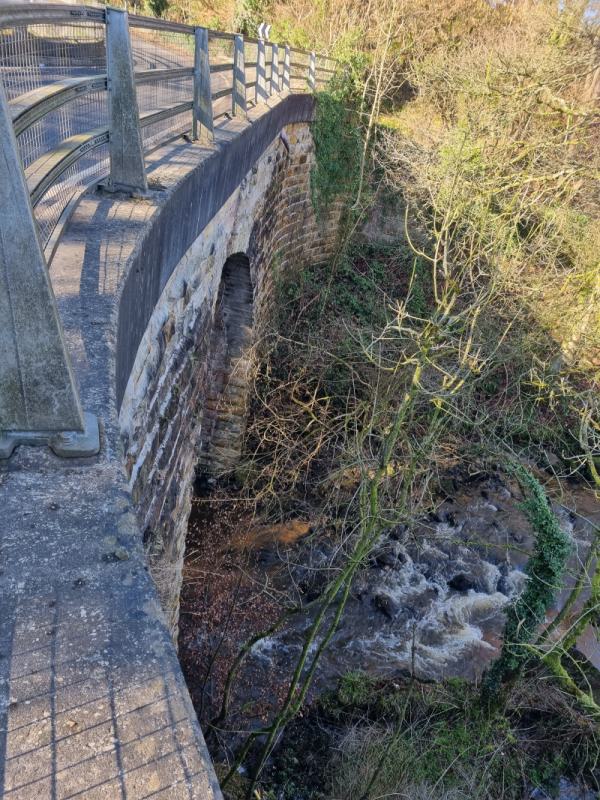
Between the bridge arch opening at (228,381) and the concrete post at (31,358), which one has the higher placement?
the concrete post at (31,358)

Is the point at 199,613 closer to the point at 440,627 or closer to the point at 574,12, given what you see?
the point at 440,627

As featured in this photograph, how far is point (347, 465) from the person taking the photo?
19.6ft

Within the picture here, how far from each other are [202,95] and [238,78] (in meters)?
1.68

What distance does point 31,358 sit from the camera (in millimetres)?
1788

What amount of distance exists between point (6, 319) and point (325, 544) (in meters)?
7.44

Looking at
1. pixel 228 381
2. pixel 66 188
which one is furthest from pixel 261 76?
pixel 66 188

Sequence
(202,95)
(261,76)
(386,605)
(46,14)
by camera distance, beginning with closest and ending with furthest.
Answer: (46,14)
(202,95)
(261,76)
(386,605)

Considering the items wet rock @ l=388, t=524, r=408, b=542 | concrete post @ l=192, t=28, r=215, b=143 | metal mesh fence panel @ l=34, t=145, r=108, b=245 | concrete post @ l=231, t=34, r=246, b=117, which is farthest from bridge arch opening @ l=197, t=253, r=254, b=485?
metal mesh fence panel @ l=34, t=145, r=108, b=245

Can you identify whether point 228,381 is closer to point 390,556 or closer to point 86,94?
point 390,556

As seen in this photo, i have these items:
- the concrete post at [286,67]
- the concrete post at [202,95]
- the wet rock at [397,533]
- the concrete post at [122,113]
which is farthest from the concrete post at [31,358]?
the concrete post at [286,67]

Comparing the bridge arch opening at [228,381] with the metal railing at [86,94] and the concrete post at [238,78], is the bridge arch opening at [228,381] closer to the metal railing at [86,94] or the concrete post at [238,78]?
the concrete post at [238,78]

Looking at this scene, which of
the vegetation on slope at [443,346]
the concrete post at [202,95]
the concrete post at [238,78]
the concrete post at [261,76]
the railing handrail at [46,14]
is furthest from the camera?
the concrete post at [261,76]

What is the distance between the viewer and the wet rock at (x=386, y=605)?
798 centimetres

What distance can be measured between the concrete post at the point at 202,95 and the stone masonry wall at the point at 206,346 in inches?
27.6
